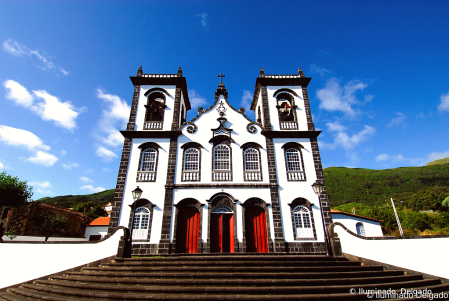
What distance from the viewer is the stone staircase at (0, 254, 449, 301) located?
5.95 metres

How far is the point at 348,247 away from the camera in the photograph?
9.29 meters

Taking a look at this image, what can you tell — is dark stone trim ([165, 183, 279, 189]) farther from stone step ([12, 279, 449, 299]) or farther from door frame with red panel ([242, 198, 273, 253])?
stone step ([12, 279, 449, 299])

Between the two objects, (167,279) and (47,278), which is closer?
(167,279)

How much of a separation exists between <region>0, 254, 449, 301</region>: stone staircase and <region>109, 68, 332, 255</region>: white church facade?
13.0ft

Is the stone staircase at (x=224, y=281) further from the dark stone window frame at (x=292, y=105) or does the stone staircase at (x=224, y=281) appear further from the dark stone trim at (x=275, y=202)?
the dark stone window frame at (x=292, y=105)

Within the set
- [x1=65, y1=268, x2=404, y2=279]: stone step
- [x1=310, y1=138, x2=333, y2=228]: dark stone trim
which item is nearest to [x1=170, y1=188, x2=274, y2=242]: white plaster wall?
[x1=310, y1=138, x2=333, y2=228]: dark stone trim

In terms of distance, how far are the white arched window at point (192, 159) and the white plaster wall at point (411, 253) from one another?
9443 millimetres

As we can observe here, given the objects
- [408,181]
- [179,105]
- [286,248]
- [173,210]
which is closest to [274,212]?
[286,248]

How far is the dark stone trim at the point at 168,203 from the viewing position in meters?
12.2

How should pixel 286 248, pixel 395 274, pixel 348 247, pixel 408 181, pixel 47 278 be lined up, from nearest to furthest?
pixel 395 274, pixel 47 278, pixel 348 247, pixel 286 248, pixel 408 181

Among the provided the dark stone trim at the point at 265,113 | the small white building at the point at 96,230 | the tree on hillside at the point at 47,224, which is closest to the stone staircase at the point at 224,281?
the dark stone trim at the point at 265,113

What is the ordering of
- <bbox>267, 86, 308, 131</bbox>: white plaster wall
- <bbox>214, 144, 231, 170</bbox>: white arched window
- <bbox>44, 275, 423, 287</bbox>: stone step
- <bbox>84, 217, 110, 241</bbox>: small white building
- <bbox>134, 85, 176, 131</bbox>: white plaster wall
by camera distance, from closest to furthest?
<bbox>44, 275, 423, 287</bbox>: stone step
<bbox>214, 144, 231, 170</bbox>: white arched window
<bbox>134, 85, 176, 131</bbox>: white plaster wall
<bbox>267, 86, 308, 131</bbox>: white plaster wall
<bbox>84, 217, 110, 241</bbox>: small white building

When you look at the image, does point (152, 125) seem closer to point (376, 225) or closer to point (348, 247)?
point (348, 247)

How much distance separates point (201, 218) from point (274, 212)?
14.3 ft
